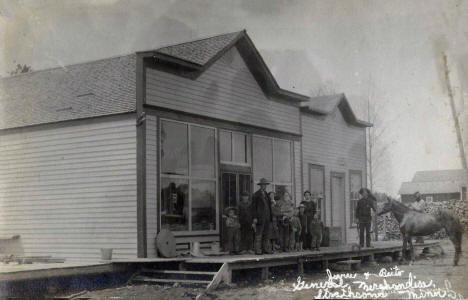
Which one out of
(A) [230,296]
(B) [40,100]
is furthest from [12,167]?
(A) [230,296]

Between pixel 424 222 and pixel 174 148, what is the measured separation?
285 inches

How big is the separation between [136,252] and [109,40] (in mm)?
4674

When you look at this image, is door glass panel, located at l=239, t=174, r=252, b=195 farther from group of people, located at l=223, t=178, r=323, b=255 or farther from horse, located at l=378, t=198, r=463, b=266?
horse, located at l=378, t=198, r=463, b=266

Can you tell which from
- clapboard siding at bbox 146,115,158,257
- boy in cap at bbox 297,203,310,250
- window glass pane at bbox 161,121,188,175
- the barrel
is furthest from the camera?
the barrel

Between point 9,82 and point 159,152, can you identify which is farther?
point 9,82

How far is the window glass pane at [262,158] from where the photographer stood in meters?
18.5

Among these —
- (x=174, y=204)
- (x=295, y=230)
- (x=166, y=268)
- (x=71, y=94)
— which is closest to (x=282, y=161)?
(x=295, y=230)

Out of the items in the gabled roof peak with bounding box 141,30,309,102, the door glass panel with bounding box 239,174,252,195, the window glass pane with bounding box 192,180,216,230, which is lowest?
the window glass pane with bounding box 192,180,216,230

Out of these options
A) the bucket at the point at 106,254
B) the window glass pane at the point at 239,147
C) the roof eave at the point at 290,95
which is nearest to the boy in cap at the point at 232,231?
the window glass pane at the point at 239,147

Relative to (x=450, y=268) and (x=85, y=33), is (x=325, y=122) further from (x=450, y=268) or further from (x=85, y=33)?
(x=85, y=33)

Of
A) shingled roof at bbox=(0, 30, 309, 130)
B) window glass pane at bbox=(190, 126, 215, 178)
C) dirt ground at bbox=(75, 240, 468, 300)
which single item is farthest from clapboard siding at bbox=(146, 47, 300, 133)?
dirt ground at bbox=(75, 240, 468, 300)

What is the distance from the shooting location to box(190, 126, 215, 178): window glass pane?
16016 millimetres

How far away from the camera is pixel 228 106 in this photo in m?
17.4

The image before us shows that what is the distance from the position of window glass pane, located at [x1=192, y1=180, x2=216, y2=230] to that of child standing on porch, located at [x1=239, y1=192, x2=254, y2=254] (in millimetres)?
860
